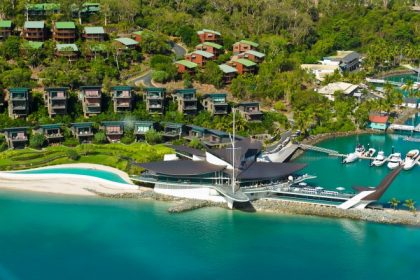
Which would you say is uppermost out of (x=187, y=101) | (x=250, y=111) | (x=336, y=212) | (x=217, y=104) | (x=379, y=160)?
(x=187, y=101)

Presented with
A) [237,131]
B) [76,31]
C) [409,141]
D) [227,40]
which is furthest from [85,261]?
[227,40]

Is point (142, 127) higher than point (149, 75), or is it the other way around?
point (149, 75)

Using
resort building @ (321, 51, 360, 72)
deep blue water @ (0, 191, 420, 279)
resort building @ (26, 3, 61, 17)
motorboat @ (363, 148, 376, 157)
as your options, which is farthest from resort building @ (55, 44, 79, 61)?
resort building @ (321, 51, 360, 72)

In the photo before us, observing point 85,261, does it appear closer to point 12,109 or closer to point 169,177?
point 169,177

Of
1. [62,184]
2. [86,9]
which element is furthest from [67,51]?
[62,184]

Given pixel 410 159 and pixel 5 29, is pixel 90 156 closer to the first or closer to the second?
pixel 5 29

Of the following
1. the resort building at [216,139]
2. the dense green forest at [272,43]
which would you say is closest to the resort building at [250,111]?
the dense green forest at [272,43]
